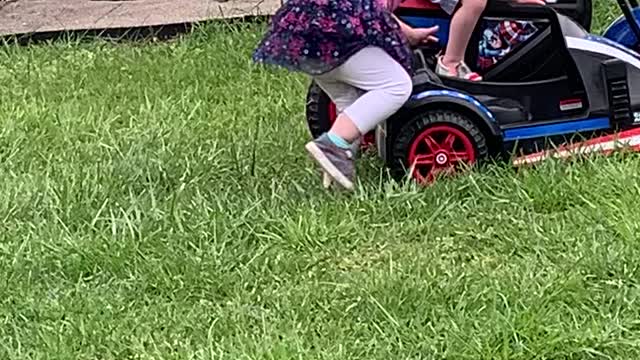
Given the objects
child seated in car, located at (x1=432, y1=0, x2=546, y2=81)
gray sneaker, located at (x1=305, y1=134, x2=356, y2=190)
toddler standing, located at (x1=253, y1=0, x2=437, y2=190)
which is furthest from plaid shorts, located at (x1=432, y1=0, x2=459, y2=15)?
gray sneaker, located at (x1=305, y1=134, x2=356, y2=190)

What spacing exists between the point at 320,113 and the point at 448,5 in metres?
0.55

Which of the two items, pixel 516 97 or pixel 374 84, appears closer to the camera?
pixel 374 84

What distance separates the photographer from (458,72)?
12.1 ft

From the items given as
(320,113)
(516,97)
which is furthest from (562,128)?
(320,113)

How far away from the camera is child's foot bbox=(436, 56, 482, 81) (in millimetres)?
3668

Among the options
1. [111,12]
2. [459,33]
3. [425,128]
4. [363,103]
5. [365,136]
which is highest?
[459,33]

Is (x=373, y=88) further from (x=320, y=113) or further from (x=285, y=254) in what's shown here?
(x=285, y=254)

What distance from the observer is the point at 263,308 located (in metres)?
2.76

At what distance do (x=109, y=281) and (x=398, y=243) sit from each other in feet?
2.52

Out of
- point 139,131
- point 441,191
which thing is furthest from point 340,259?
point 139,131

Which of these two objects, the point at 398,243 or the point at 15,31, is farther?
the point at 15,31

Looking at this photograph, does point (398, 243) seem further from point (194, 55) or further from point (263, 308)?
point (194, 55)

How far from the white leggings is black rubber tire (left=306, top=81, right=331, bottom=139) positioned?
0.39 meters

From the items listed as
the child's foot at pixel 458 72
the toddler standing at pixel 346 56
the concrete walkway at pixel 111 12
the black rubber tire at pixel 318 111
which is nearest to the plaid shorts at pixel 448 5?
the child's foot at pixel 458 72
